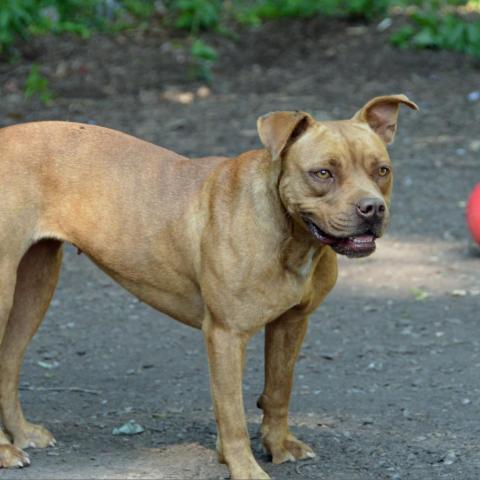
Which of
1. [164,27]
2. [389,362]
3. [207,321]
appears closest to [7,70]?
[164,27]

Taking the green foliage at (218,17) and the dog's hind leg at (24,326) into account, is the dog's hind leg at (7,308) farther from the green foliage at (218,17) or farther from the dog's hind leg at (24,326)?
→ the green foliage at (218,17)

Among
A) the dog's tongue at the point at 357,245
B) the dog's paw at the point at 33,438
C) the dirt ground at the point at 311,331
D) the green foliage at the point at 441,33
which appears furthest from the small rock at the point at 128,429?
the green foliage at the point at 441,33

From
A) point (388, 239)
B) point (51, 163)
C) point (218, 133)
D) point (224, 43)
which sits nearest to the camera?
point (51, 163)

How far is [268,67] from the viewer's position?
44.2ft

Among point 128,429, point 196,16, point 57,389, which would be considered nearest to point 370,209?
point 128,429

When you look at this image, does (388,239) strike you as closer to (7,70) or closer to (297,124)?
(297,124)

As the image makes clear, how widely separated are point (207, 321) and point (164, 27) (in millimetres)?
9821

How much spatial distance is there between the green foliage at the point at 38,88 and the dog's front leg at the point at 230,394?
747cm

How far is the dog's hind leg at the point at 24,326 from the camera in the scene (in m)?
5.68

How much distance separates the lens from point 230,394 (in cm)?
502

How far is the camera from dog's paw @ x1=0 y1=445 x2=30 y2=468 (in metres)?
5.35

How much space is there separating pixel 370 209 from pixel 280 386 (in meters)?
1.17

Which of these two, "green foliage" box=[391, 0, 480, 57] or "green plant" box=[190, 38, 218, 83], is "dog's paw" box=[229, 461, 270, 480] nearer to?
"green plant" box=[190, 38, 218, 83]

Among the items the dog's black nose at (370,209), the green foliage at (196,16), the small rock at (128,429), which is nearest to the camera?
the dog's black nose at (370,209)
